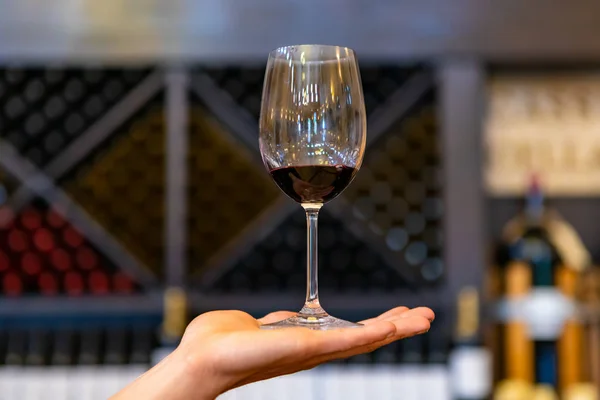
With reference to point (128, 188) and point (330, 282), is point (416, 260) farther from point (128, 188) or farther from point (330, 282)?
point (128, 188)

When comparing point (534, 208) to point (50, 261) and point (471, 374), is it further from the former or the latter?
point (50, 261)

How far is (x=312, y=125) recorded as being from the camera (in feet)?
2.54

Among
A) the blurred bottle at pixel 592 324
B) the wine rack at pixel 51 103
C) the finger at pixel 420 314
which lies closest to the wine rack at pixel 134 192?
the wine rack at pixel 51 103

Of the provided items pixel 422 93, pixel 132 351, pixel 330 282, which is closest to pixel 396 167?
pixel 422 93

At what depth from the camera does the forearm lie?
0.65 metres

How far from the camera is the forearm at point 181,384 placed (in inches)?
25.6

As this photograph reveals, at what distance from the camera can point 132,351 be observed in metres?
2.00

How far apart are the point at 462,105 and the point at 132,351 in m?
1.00

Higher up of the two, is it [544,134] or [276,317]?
[544,134]

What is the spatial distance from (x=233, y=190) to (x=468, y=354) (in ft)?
2.25

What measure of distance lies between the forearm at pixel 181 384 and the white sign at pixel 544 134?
1765 mm

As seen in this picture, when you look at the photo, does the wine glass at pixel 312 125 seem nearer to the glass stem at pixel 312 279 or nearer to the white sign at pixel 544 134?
the glass stem at pixel 312 279

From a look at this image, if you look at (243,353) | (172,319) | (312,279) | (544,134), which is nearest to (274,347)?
(243,353)

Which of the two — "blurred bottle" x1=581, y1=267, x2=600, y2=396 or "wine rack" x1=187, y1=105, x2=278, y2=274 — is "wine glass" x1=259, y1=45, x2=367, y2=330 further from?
"blurred bottle" x1=581, y1=267, x2=600, y2=396
